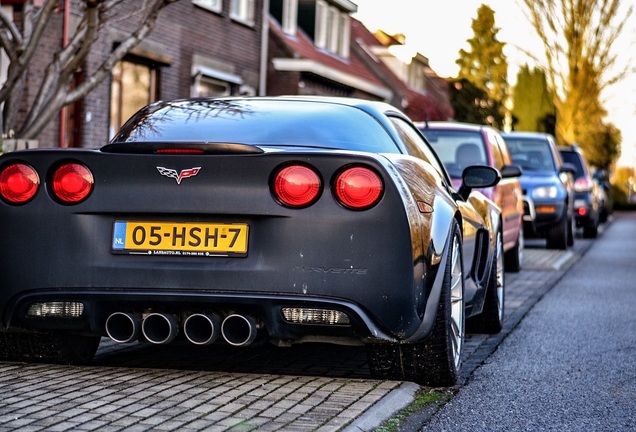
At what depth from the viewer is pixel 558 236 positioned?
19.7 metres

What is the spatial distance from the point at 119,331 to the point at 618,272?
10624 mm

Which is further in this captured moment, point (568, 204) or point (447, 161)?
point (568, 204)

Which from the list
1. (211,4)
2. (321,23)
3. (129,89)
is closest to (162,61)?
(129,89)

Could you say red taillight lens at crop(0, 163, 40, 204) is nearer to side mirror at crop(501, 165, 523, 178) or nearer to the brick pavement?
the brick pavement

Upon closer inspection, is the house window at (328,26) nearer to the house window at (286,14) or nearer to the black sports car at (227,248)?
the house window at (286,14)

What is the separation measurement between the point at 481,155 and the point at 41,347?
7.51m

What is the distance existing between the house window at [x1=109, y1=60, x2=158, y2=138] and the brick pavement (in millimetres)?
14056

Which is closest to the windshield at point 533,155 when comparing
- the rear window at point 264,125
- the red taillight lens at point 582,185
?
the red taillight lens at point 582,185

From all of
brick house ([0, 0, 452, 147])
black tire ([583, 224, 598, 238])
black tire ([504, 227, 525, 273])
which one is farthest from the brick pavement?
black tire ([583, 224, 598, 238])

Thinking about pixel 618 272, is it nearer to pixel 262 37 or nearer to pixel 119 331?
pixel 119 331

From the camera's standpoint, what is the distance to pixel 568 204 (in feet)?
65.5

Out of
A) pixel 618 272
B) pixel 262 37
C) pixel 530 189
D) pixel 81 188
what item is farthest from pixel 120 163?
pixel 262 37

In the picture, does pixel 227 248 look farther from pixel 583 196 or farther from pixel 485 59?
pixel 485 59

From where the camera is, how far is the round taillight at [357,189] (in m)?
5.59
